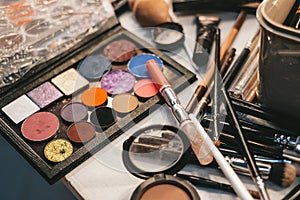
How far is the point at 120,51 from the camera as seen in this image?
87 cm

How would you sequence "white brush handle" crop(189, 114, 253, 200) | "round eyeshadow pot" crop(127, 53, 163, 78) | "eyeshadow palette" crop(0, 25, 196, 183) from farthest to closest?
1. "round eyeshadow pot" crop(127, 53, 163, 78)
2. "eyeshadow palette" crop(0, 25, 196, 183)
3. "white brush handle" crop(189, 114, 253, 200)

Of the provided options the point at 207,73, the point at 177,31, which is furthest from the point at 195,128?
the point at 177,31

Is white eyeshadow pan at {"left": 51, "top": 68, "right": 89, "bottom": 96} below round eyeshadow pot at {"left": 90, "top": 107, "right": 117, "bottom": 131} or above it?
above

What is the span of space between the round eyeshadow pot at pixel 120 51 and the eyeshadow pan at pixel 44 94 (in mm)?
115

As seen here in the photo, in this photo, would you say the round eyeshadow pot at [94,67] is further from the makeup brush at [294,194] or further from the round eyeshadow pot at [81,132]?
the makeup brush at [294,194]

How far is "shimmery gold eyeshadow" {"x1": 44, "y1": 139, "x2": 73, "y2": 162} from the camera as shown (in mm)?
702

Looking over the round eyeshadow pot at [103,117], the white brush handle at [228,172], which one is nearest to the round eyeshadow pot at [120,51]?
the round eyeshadow pot at [103,117]

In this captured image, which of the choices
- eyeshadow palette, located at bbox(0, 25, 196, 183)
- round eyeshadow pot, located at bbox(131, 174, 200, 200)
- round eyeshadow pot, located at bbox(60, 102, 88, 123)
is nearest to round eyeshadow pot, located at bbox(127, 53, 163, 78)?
eyeshadow palette, located at bbox(0, 25, 196, 183)

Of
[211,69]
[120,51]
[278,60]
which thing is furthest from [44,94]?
[278,60]

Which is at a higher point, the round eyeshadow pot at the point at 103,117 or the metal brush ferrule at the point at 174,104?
the round eyeshadow pot at the point at 103,117

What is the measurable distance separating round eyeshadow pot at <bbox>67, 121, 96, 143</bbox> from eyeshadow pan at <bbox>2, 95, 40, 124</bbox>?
0.25 feet

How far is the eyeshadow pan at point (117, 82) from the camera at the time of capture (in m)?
0.80

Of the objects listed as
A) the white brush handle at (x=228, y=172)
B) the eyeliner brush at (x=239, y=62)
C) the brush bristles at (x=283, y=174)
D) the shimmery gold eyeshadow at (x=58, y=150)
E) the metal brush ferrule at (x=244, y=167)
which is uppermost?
the shimmery gold eyeshadow at (x=58, y=150)

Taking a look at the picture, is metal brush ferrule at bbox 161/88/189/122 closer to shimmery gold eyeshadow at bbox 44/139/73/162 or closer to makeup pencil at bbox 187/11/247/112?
makeup pencil at bbox 187/11/247/112
